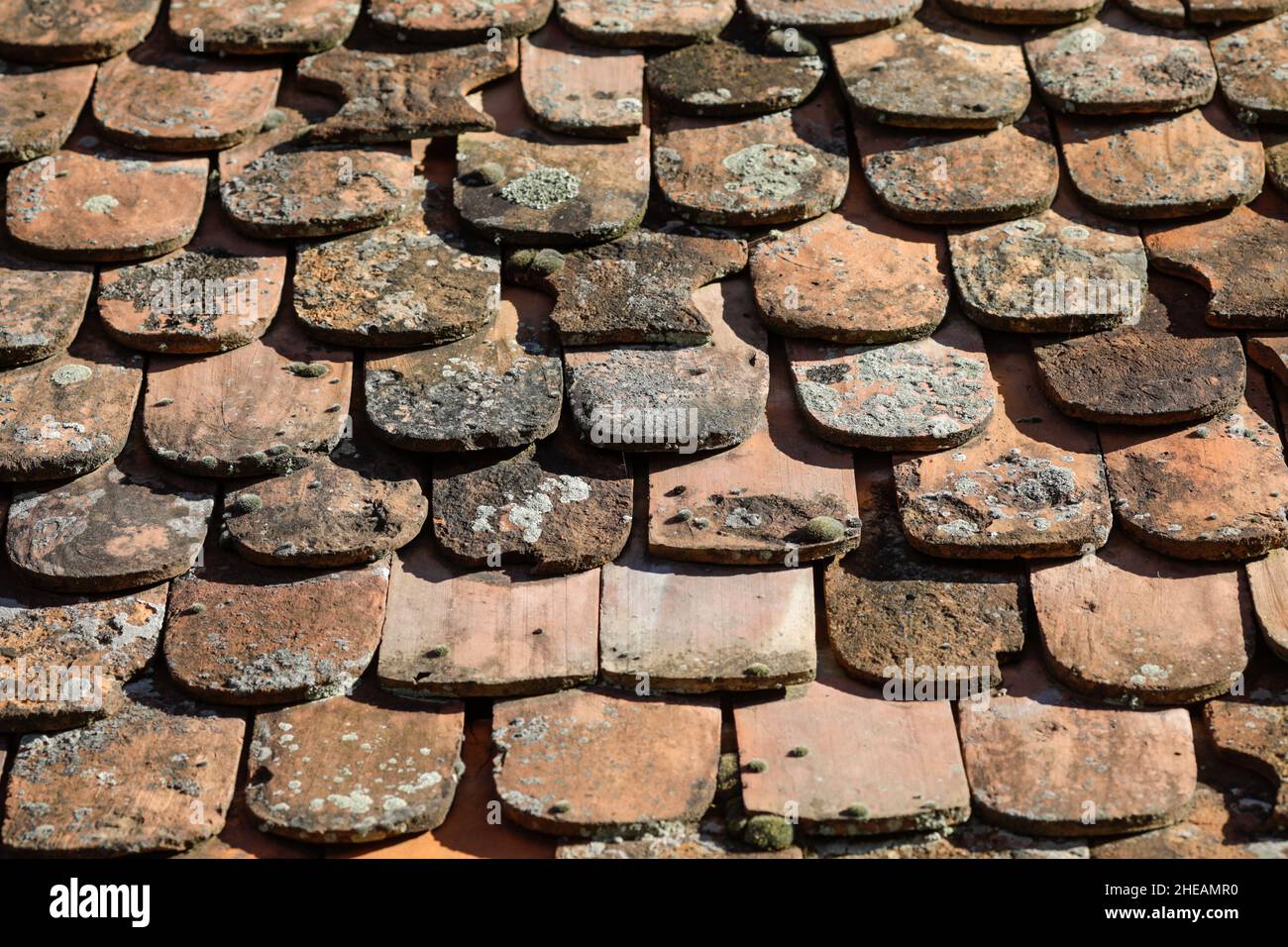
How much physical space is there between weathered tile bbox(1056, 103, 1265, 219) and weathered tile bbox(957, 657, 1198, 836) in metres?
1.17

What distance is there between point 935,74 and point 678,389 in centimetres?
105

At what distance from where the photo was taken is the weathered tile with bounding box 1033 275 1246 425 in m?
3.26

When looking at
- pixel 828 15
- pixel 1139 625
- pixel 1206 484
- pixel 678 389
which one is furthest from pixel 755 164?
pixel 1139 625

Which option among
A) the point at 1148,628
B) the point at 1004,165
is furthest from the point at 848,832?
the point at 1004,165

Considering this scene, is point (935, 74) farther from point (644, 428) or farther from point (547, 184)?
point (644, 428)

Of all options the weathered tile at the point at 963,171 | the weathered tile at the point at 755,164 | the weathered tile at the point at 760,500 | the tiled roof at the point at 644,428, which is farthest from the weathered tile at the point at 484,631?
the weathered tile at the point at 963,171

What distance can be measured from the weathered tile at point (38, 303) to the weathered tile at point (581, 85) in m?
1.11

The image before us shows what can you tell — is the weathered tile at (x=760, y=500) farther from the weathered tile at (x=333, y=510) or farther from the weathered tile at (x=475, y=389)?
the weathered tile at (x=333, y=510)

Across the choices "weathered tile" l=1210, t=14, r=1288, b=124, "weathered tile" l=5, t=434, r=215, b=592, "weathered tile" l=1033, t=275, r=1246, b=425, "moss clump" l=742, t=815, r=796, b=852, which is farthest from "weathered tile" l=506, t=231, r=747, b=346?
"weathered tile" l=1210, t=14, r=1288, b=124

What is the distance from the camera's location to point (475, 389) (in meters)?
3.27

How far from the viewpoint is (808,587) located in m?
3.12

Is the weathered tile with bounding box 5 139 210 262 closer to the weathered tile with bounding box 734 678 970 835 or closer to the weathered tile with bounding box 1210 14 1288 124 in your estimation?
the weathered tile with bounding box 734 678 970 835
